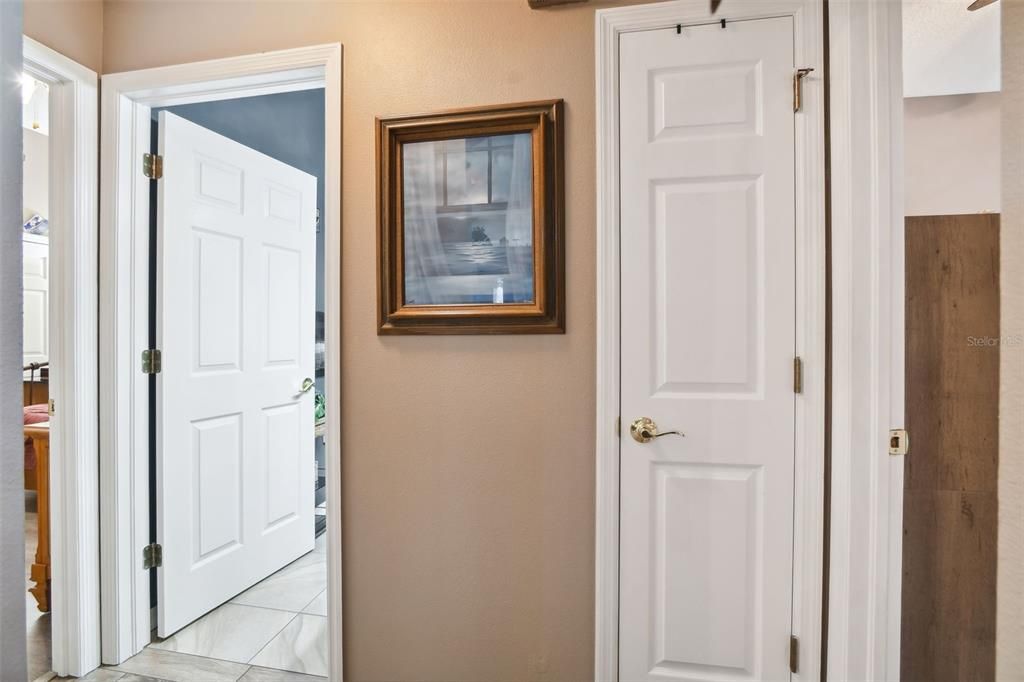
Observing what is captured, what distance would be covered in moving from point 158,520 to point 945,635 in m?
2.65

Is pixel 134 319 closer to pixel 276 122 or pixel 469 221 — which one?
pixel 469 221

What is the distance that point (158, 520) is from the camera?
6.81ft

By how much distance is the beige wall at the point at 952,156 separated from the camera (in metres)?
1.60

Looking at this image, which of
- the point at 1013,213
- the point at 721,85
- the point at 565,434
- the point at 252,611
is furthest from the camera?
the point at 252,611

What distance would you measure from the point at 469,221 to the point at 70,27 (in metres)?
1.53

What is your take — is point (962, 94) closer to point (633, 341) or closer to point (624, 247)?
point (624, 247)

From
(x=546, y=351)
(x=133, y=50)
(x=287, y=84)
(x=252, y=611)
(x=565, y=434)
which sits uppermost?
(x=133, y=50)

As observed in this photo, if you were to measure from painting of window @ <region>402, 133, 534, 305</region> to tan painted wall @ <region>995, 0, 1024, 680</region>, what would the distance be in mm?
1318

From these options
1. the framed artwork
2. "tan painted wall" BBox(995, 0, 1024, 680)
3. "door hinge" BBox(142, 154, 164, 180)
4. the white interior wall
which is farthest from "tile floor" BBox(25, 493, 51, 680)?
the white interior wall

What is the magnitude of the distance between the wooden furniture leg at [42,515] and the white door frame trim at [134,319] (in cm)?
50

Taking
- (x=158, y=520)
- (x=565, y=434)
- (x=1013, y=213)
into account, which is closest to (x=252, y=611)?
(x=158, y=520)

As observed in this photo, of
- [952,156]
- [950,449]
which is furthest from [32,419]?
[952,156]

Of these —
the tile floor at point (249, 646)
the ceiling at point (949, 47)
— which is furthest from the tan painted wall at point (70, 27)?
the ceiling at point (949, 47)

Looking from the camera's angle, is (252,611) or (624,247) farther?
(252,611)
